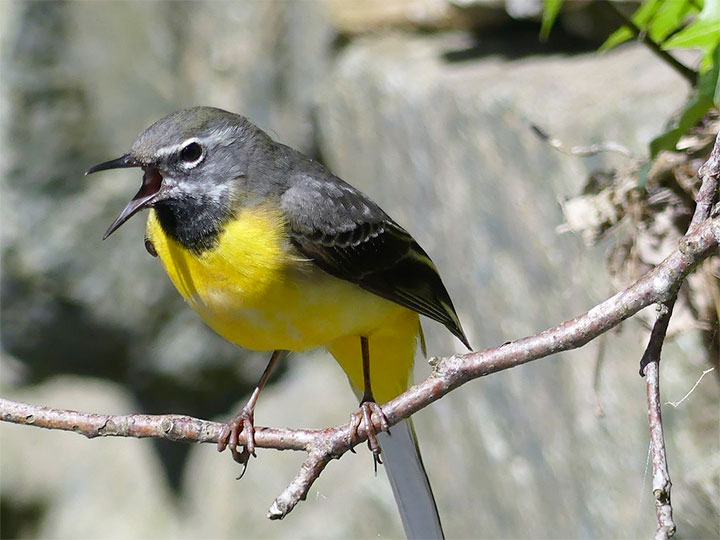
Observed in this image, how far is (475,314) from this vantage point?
11.8ft

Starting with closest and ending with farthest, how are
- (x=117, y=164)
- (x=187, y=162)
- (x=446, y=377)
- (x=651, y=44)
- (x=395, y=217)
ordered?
(x=446, y=377) → (x=117, y=164) → (x=187, y=162) → (x=651, y=44) → (x=395, y=217)

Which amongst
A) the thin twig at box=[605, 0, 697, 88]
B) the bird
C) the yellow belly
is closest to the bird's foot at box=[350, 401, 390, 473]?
the bird

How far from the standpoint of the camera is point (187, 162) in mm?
2289

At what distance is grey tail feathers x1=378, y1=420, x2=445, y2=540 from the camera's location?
102 inches

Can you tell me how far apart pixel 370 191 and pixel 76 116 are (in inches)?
65.5

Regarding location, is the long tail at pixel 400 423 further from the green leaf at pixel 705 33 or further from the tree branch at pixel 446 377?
the green leaf at pixel 705 33

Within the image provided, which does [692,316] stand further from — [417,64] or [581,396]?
[417,64]

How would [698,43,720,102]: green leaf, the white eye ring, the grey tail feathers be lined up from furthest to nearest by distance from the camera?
the grey tail feathers, the white eye ring, [698,43,720,102]: green leaf

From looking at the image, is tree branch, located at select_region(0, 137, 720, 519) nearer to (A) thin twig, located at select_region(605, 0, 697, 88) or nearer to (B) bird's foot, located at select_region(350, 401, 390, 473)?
(B) bird's foot, located at select_region(350, 401, 390, 473)

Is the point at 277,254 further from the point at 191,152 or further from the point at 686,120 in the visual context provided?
the point at 686,120

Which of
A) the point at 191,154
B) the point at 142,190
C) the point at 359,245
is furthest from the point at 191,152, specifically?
the point at 359,245

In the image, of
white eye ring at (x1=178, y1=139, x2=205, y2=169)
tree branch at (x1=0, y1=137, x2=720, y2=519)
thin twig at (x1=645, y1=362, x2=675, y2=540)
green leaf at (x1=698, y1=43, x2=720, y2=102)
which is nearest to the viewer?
thin twig at (x1=645, y1=362, x2=675, y2=540)

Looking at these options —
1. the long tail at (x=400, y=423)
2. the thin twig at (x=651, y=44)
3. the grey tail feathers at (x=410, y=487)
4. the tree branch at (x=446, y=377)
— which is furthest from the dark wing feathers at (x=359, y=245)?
the thin twig at (x=651, y=44)

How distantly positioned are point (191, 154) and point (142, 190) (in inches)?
5.5
